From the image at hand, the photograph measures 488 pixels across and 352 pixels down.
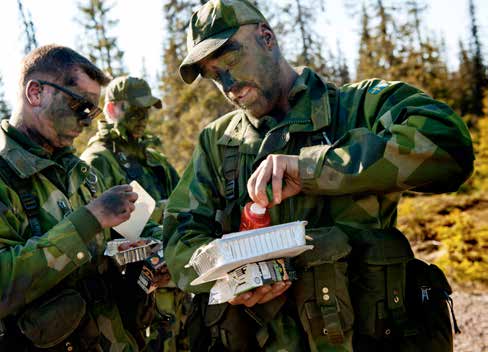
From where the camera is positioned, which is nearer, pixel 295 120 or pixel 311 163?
pixel 311 163

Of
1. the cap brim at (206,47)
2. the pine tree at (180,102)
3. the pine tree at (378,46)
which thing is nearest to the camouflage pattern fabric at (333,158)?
the cap brim at (206,47)

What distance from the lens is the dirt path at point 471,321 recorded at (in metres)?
5.79

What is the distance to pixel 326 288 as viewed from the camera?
2332 mm

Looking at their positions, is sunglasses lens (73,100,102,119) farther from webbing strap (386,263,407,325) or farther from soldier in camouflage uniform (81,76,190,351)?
webbing strap (386,263,407,325)

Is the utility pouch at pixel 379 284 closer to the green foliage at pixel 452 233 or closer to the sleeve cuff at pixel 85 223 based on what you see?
the sleeve cuff at pixel 85 223

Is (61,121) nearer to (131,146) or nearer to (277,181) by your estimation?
(277,181)

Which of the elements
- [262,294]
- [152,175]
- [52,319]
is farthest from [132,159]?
[262,294]

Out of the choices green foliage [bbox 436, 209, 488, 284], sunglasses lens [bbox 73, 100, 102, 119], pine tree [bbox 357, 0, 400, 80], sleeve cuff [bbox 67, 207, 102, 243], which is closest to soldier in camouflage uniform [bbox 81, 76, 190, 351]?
sunglasses lens [bbox 73, 100, 102, 119]

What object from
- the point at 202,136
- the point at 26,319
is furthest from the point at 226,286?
the point at 26,319

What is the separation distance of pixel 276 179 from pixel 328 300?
2.04 ft

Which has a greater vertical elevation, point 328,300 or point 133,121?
point 328,300

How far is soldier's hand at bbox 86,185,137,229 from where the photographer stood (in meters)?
3.13

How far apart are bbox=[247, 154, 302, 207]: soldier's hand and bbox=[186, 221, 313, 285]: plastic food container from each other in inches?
7.6

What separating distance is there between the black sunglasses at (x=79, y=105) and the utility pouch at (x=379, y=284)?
2234mm
